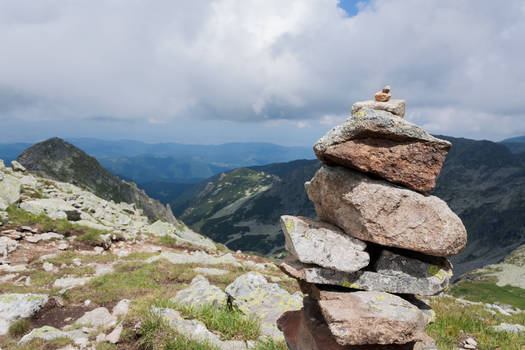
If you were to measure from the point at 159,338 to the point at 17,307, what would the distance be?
9.38 metres

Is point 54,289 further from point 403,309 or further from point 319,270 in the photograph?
point 403,309

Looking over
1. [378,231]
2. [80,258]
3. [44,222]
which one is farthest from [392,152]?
[44,222]

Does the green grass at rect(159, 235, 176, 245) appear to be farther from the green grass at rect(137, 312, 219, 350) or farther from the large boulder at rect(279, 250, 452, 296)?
the large boulder at rect(279, 250, 452, 296)

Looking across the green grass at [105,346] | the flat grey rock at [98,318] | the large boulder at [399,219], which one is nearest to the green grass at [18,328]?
the flat grey rock at [98,318]

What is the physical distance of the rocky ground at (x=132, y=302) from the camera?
10727mm

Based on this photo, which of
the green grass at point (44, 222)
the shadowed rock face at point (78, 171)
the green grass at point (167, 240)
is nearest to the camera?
the green grass at point (44, 222)

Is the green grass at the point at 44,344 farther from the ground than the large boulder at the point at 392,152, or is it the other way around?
the large boulder at the point at 392,152

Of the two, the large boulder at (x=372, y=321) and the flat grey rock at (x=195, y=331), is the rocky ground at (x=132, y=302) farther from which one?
the large boulder at (x=372, y=321)

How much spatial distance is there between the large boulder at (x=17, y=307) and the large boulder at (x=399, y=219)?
53.6 ft

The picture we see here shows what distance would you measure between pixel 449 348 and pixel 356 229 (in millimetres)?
6762

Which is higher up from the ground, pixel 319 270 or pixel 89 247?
pixel 319 270

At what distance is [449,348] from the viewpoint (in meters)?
10.8

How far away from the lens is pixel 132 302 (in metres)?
15.0

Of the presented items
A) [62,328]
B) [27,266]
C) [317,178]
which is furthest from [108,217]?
[317,178]
